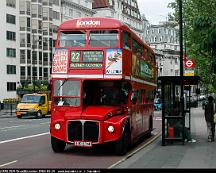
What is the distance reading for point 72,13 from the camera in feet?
313

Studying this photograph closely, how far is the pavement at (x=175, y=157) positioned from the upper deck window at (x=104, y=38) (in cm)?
360

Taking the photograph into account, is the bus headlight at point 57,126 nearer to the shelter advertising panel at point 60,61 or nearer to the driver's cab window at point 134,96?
the shelter advertising panel at point 60,61

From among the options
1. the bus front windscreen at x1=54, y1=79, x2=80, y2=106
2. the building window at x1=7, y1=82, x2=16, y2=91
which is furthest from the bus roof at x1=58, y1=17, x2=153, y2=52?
the building window at x1=7, y1=82, x2=16, y2=91

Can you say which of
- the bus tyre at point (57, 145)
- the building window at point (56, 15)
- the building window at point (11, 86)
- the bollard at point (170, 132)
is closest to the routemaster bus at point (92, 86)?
the bus tyre at point (57, 145)

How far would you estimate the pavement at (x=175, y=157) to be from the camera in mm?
12312

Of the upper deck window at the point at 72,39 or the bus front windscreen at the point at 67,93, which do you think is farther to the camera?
the upper deck window at the point at 72,39

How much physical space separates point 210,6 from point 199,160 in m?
19.2

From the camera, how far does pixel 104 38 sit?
15742 mm

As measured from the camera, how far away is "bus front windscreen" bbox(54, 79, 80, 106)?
15.4m

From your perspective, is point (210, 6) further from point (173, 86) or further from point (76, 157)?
point (76, 157)

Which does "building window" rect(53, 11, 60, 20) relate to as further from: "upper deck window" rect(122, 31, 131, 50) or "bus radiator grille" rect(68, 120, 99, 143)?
"bus radiator grille" rect(68, 120, 99, 143)

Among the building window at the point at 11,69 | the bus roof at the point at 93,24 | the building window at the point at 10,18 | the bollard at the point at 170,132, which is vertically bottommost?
the bollard at the point at 170,132

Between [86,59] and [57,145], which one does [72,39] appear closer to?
[86,59]

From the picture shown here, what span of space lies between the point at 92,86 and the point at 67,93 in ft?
3.46
